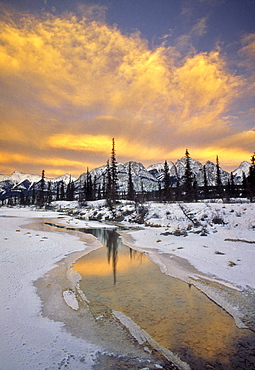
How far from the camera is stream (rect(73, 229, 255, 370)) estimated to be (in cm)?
420

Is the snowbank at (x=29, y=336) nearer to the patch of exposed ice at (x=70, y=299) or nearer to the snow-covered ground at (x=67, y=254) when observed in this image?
the snow-covered ground at (x=67, y=254)

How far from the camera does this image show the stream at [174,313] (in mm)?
4199

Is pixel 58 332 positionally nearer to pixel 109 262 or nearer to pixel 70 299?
pixel 70 299

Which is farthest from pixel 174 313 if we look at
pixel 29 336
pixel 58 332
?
pixel 29 336

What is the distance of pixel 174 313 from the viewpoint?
5863 mm

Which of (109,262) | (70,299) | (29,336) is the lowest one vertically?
(109,262)

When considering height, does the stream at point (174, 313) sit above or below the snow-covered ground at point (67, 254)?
below

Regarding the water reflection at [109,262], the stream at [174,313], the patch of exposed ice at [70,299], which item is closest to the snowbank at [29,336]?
the patch of exposed ice at [70,299]

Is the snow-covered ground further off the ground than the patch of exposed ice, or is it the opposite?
the snow-covered ground

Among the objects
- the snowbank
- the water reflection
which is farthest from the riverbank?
the water reflection

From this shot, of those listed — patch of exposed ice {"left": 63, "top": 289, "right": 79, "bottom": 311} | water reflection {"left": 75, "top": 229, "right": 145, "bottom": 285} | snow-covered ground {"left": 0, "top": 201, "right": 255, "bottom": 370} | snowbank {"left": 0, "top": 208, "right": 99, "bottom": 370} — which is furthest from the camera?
water reflection {"left": 75, "top": 229, "right": 145, "bottom": 285}

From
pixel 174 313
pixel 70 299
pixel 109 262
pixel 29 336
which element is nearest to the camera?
pixel 29 336

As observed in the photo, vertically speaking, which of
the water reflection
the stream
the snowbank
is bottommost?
A: the water reflection

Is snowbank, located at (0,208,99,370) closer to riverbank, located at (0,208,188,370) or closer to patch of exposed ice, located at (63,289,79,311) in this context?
riverbank, located at (0,208,188,370)
